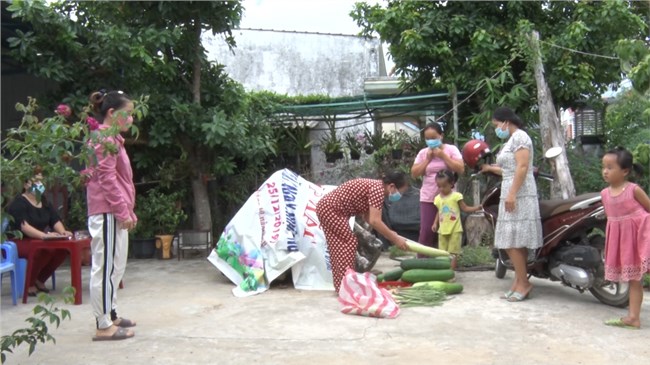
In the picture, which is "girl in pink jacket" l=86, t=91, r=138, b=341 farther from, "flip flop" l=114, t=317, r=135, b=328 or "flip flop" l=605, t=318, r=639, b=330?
"flip flop" l=605, t=318, r=639, b=330

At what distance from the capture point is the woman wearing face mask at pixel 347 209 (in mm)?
5488

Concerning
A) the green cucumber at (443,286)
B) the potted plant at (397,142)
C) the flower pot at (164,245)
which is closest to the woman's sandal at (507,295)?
the green cucumber at (443,286)

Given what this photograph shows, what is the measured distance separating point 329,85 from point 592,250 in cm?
1284

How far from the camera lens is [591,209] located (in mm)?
4988

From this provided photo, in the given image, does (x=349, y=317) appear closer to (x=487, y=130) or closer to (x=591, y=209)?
(x=591, y=209)

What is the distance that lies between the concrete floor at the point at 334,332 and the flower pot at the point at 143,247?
2.47 meters

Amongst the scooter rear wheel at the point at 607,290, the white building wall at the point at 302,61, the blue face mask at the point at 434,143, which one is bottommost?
the scooter rear wheel at the point at 607,290

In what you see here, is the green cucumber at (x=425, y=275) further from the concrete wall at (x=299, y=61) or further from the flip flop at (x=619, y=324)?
the concrete wall at (x=299, y=61)

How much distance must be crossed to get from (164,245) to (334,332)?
4529mm

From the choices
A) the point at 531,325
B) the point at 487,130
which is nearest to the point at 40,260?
the point at 531,325

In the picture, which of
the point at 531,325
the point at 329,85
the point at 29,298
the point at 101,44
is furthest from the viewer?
the point at 329,85

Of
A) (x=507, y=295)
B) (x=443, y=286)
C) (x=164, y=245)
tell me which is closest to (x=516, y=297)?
(x=507, y=295)

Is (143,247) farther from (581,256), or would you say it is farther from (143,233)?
(581,256)

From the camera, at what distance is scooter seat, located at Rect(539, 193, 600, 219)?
5.07 metres
